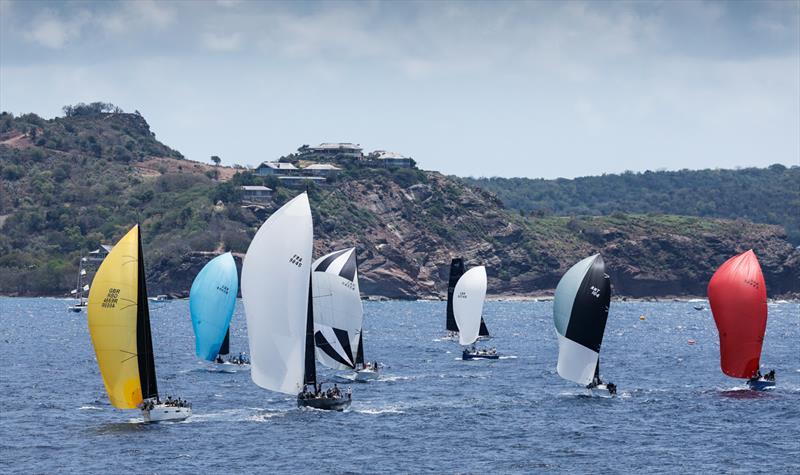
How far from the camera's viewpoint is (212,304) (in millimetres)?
84062

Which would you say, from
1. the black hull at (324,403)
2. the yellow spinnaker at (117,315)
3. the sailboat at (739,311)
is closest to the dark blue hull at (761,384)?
the sailboat at (739,311)

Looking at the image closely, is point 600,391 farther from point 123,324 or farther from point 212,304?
point 123,324

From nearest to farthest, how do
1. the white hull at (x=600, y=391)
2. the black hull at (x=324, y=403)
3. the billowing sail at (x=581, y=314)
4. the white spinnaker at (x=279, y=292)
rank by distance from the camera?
the white spinnaker at (x=279, y=292)
the black hull at (x=324, y=403)
the billowing sail at (x=581, y=314)
the white hull at (x=600, y=391)

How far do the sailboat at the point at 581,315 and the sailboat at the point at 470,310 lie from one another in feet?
90.0

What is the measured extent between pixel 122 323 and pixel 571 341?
1062 inches

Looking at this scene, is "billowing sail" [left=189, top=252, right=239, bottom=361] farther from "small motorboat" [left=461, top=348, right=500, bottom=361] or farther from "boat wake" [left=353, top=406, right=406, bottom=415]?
"small motorboat" [left=461, top=348, right=500, bottom=361]

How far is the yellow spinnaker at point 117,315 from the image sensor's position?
2264 inches

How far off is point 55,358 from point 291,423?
4644cm

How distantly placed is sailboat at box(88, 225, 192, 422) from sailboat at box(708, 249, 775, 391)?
3351cm

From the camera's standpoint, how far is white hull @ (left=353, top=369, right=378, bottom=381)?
3199 inches

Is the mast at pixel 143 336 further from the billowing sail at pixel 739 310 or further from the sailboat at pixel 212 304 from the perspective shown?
the billowing sail at pixel 739 310

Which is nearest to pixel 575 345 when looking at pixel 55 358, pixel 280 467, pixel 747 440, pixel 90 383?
pixel 747 440

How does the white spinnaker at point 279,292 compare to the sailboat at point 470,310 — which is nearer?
the white spinnaker at point 279,292

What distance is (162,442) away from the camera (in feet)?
184
